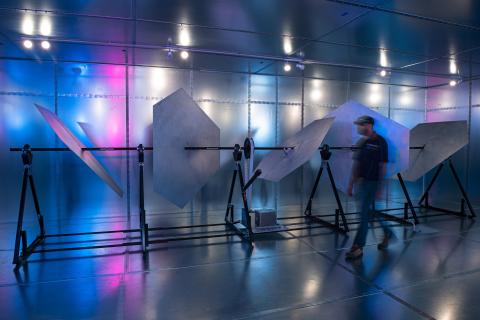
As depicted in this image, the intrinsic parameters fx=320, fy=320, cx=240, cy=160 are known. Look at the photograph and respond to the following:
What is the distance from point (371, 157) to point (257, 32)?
2.48 m

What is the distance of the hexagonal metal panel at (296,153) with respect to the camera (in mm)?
4645

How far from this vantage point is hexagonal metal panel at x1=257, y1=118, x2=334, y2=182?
464 centimetres

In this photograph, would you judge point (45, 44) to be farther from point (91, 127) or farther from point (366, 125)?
point (366, 125)

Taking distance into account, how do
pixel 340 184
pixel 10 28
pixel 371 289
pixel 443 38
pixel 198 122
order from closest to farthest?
pixel 371 289
pixel 10 28
pixel 198 122
pixel 443 38
pixel 340 184

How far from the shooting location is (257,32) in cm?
483

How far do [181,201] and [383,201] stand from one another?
5829 millimetres

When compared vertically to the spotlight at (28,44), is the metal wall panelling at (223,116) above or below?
below

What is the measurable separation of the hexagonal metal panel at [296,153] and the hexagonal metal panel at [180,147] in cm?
98

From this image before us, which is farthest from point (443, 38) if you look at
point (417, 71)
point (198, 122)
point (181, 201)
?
point (181, 201)

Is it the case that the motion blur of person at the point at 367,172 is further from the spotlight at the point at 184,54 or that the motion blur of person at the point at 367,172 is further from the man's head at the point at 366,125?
the spotlight at the point at 184,54

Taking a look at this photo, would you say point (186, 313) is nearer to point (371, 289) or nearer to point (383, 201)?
point (371, 289)

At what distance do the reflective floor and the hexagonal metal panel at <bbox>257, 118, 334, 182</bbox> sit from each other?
108 centimetres

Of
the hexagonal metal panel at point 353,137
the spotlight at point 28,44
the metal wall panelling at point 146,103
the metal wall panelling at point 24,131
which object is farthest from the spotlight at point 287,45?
the metal wall panelling at point 24,131

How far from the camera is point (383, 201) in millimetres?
8219
